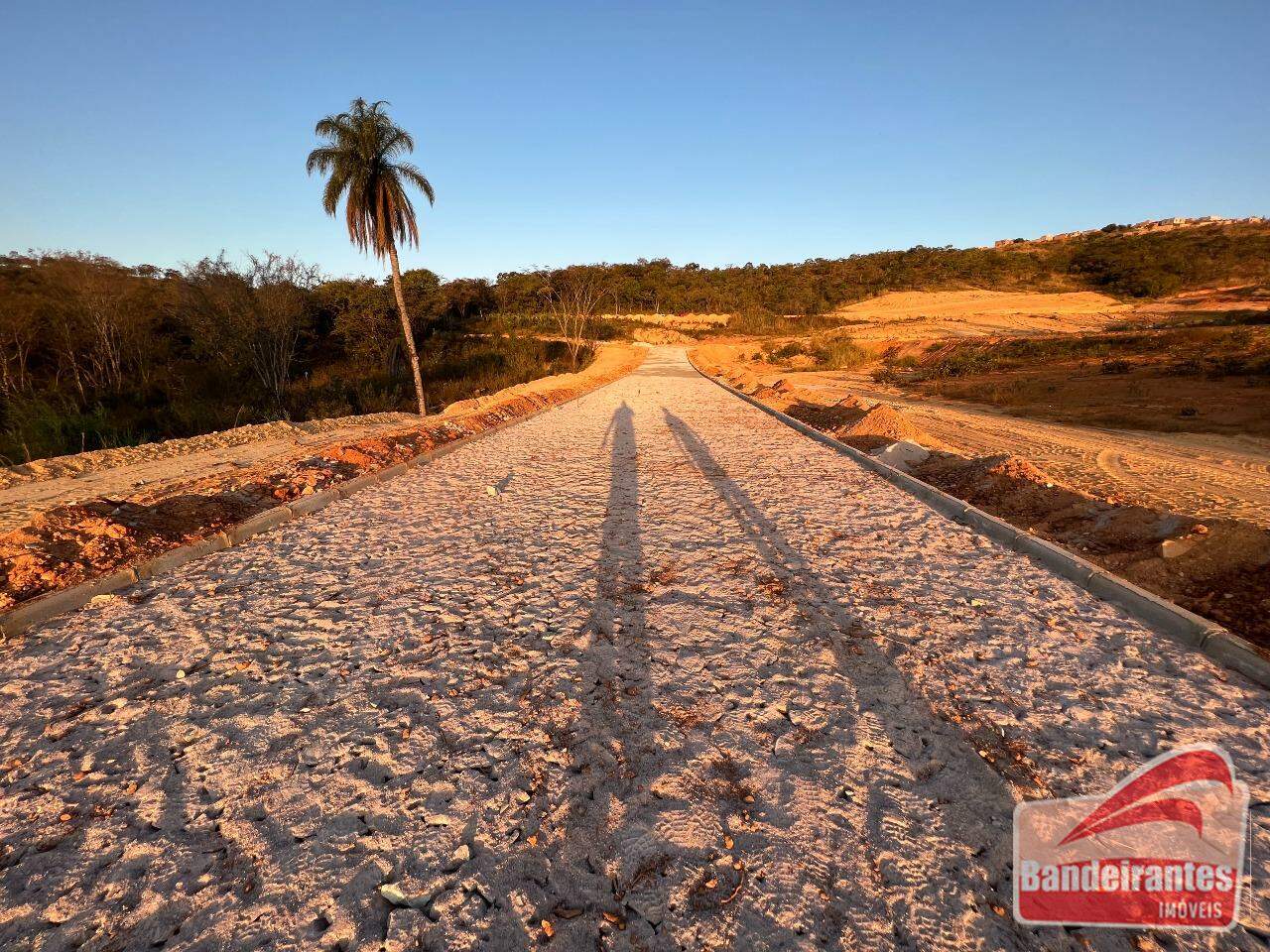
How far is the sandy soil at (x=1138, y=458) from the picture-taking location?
6.44 m

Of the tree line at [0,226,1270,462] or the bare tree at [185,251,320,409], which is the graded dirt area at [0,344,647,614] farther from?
the bare tree at [185,251,320,409]

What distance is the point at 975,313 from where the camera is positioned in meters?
44.9

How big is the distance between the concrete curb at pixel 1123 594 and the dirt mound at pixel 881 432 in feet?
10.1

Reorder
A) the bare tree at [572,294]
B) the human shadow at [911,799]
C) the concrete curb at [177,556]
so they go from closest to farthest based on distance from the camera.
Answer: the human shadow at [911,799]
the concrete curb at [177,556]
the bare tree at [572,294]

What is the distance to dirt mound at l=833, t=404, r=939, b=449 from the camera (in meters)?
9.30

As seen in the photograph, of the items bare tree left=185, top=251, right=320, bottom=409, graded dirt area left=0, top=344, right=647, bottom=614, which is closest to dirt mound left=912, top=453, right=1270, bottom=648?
graded dirt area left=0, top=344, right=647, bottom=614

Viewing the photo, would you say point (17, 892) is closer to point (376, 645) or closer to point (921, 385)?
point (376, 645)

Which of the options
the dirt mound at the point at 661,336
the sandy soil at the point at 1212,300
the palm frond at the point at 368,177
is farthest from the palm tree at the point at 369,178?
the sandy soil at the point at 1212,300

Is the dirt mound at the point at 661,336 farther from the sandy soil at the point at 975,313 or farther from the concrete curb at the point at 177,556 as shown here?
the concrete curb at the point at 177,556

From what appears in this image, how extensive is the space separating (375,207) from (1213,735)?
20.1 meters

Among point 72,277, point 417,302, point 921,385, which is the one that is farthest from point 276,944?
point 417,302

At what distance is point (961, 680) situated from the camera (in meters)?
2.86

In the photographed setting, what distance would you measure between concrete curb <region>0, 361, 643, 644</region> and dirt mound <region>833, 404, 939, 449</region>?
7.90m

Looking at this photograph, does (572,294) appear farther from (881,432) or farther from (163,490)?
(163,490)
